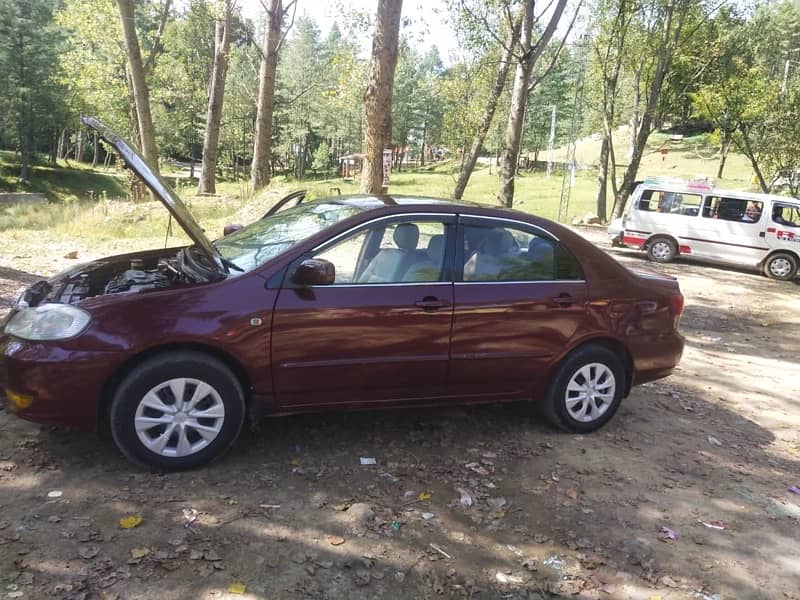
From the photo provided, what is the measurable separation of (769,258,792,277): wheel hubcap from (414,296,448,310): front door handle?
14175 mm

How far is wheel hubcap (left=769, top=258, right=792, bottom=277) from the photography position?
49.1 ft

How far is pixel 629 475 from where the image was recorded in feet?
13.7

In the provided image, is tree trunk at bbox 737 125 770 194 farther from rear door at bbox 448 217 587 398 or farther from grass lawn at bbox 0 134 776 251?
rear door at bbox 448 217 587 398

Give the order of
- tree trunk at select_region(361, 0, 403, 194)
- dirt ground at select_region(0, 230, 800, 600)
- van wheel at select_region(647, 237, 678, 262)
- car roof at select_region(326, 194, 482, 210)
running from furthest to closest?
van wheel at select_region(647, 237, 678, 262) → tree trunk at select_region(361, 0, 403, 194) → car roof at select_region(326, 194, 482, 210) → dirt ground at select_region(0, 230, 800, 600)

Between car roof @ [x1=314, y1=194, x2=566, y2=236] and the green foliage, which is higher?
the green foliage

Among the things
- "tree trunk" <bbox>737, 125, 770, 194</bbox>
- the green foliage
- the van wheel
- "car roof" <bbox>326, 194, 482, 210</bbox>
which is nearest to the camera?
"car roof" <bbox>326, 194, 482, 210</bbox>

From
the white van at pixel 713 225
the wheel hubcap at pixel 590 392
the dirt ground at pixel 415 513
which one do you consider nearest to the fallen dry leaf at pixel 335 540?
the dirt ground at pixel 415 513

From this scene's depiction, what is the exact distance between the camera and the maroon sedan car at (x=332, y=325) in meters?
3.45

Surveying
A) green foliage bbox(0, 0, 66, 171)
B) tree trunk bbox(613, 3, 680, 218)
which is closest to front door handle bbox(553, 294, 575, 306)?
tree trunk bbox(613, 3, 680, 218)

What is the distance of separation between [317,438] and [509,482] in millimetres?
1324

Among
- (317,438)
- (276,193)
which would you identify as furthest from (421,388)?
(276,193)

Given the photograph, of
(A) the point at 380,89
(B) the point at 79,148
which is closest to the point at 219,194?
(A) the point at 380,89

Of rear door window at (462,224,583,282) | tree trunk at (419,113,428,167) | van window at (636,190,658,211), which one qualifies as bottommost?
rear door window at (462,224,583,282)

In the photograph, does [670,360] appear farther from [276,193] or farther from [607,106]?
[607,106]
